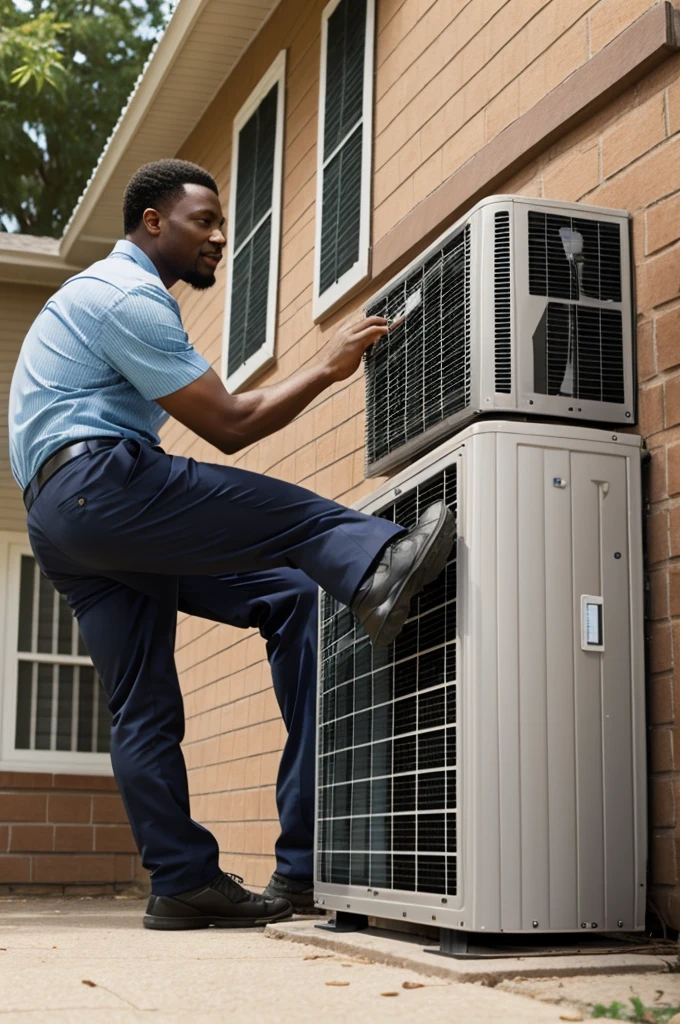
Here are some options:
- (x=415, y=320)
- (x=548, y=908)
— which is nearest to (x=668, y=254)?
(x=415, y=320)

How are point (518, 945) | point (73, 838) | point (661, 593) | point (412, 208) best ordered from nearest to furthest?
point (518, 945)
point (661, 593)
point (412, 208)
point (73, 838)

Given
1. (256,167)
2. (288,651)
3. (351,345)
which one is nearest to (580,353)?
(351,345)

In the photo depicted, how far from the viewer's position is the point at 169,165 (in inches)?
157

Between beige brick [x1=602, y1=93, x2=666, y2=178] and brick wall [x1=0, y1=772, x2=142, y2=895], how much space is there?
7116mm

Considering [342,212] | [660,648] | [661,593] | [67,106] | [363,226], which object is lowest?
[660,648]

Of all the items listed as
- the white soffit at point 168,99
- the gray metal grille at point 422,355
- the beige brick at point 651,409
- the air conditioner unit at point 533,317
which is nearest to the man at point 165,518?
the gray metal grille at point 422,355

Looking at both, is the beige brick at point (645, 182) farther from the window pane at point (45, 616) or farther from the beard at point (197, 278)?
the window pane at point (45, 616)

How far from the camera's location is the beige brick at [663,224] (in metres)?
3.05

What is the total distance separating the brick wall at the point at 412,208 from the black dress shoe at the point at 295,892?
1.38 metres

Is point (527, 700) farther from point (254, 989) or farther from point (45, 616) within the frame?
point (45, 616)

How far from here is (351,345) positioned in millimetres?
3512

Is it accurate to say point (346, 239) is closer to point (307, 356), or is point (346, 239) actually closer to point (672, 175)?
→ point (307, 356)

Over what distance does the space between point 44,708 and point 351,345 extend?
7121 millimetres

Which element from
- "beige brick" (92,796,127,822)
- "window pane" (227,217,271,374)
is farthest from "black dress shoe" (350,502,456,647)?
"beige brick" (92,796,127,822)
